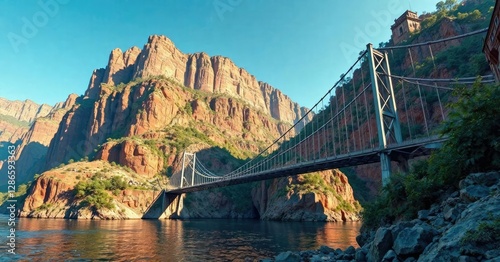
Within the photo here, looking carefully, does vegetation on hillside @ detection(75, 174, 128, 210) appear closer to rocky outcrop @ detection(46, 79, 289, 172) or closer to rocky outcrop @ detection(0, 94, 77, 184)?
rocky outcrop @ detection(46, 79, 289, 172)

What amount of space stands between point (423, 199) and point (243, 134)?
428 feet

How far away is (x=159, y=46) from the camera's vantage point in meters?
159

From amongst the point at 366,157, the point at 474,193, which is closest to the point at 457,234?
the point at 474,193

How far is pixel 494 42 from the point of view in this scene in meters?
17.7

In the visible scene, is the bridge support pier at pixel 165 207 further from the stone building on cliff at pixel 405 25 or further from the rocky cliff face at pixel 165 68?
the rocky cliff face at pixel 165 68

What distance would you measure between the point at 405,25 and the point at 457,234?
94887mm

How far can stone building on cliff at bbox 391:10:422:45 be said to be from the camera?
8375 cm

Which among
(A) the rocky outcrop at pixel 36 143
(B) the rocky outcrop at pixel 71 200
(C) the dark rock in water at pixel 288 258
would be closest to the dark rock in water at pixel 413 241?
(C) the dark rock in water at pixel 288 258

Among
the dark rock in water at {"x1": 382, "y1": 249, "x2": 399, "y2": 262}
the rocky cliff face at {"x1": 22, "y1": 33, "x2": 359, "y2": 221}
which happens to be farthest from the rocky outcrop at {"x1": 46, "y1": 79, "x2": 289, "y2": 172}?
the dark rock in water at {"x1": 382, "y1": 249, "x2": 399, "y2": 262}

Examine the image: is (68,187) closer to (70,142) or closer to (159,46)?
(70,142)

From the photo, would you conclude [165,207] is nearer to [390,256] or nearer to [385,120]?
[385,120]

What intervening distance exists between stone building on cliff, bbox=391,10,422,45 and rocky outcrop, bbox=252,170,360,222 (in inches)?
1910

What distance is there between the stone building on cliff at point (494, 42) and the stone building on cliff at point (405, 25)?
237ft

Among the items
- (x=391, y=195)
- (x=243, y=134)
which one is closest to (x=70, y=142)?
(x=243, y=134)
